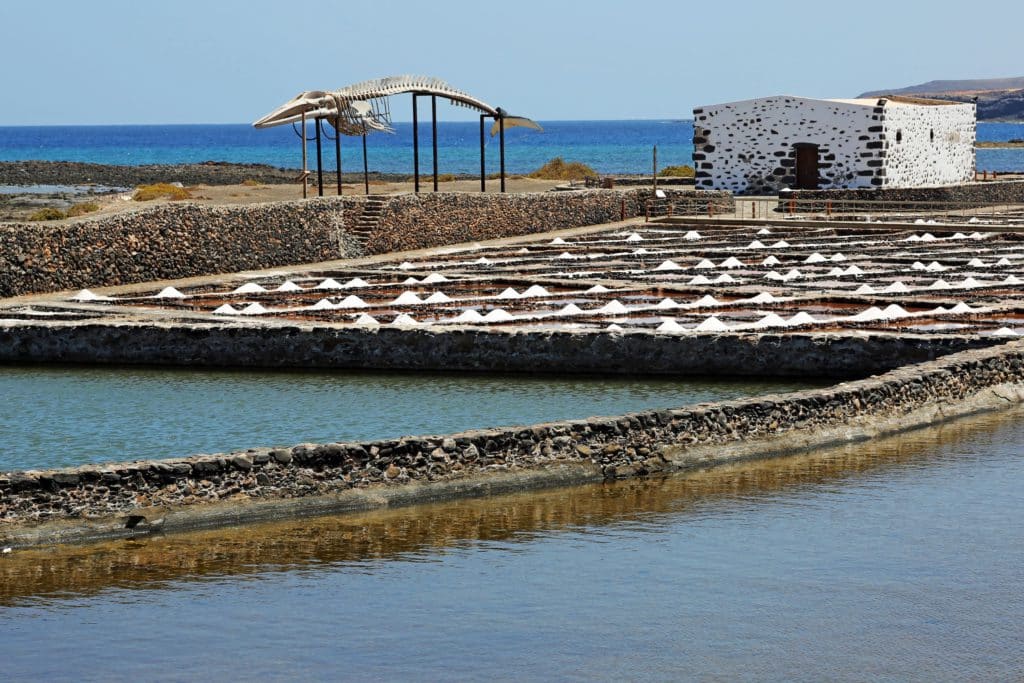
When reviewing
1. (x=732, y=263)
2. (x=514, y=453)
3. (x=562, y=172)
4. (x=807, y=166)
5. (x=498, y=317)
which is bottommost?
(x=514, y=453)

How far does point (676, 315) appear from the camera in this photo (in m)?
23.1

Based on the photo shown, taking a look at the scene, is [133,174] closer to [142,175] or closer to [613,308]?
[142,175]

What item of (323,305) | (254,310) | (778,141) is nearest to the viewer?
(254,310)

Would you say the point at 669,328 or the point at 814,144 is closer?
the point at 669,328

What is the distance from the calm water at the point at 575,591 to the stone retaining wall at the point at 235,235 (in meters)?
15.2

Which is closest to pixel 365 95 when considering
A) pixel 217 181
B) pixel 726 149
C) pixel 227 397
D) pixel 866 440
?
pixel 726 149

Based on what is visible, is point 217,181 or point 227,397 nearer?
point 227,397

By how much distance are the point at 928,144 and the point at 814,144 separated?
4.22 meters

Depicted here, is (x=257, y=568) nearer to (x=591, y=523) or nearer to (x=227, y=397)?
(x=591, y=523)

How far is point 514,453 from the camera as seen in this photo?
13867 mm

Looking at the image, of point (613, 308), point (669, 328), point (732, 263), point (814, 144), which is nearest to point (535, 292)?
point (613, 308)

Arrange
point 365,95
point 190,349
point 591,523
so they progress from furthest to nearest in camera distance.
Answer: point 365,95 < point 190,349 < point 591,523

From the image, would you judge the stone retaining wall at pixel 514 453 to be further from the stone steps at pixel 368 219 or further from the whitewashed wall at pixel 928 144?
the whitewashed wall at pixel 928 144

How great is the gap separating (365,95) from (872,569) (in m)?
29.9
